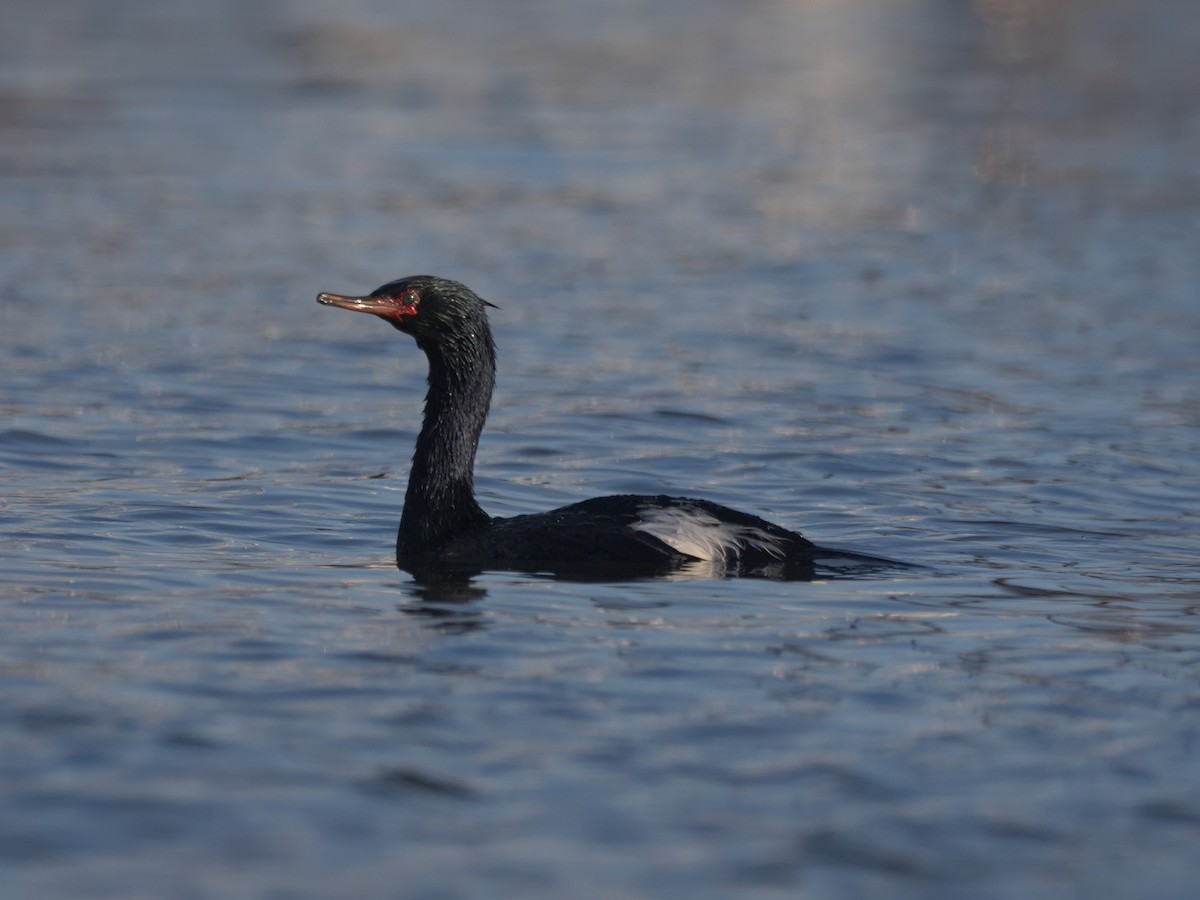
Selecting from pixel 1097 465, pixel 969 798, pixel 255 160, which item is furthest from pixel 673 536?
pixel 255 160

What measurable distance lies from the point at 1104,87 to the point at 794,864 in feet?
83.8

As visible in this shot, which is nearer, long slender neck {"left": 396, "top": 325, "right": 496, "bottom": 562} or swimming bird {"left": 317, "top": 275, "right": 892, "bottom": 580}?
swimming bird {"left": 317, "top": 275, "right": 892, "bottom": 580}

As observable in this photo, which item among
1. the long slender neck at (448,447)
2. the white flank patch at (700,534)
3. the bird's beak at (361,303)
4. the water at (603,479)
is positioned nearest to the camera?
the water at (603,479)

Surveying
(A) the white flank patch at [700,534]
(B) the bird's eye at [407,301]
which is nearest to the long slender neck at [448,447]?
(B) the bird's eye at [407,301]

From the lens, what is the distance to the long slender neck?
9.15 m

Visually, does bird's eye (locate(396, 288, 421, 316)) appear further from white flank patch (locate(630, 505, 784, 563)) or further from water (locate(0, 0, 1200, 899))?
white flank patch (locate(630, 505, 784, 563))

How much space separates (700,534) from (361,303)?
1.85m

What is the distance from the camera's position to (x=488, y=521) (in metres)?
9.33

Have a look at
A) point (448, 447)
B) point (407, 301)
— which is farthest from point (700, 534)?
point (407, 301)

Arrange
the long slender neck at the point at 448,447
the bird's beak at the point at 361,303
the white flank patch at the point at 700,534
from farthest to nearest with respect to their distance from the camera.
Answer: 1. the long slender neck at the point at 448,447
2. the bird's beak at the point at 361,303
3. the white flank patch at the point at 700,534

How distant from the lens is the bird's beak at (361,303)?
8805 millimetres

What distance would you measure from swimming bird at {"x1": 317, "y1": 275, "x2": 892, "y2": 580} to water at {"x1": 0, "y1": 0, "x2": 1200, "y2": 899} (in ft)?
0.95

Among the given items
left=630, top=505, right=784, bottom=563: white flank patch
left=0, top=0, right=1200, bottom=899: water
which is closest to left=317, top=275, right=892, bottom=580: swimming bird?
left=630, top=505, right=784, bottom=563: white flank patch

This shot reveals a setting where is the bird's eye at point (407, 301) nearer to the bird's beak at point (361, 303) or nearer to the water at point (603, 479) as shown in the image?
the bird's beak at point (361, 303)
